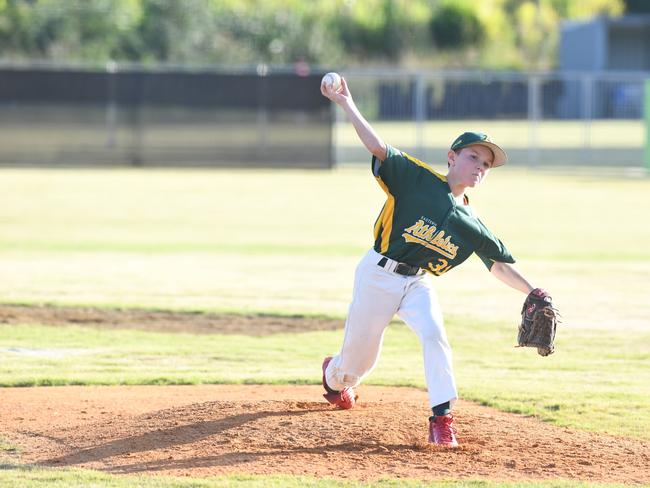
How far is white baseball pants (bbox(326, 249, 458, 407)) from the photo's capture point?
5.63 metres

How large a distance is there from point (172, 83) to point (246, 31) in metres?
28.6

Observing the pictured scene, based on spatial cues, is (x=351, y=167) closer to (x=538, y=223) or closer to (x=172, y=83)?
(x=172, y=83)

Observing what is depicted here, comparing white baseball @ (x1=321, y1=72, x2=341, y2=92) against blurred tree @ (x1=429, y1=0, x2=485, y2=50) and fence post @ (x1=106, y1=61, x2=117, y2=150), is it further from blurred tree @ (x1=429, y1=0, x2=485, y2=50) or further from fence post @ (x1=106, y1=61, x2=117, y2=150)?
blurred tree @ (x1=429, y1=0, x2=485, y2=50)

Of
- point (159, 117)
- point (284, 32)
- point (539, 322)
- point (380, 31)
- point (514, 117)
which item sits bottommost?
point (539, 322)

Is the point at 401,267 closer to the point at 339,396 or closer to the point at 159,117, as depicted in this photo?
the point at 339,396

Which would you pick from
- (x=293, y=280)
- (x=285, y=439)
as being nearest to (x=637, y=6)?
(x=293, y=280)

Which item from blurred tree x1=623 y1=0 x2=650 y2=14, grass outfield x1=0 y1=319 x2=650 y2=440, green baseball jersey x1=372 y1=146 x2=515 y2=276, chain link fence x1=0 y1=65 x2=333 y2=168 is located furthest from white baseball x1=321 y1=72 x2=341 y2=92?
blurred tree x1=623 y1=0 x2=650 y2=14

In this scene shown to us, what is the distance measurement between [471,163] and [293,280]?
22.2 ft

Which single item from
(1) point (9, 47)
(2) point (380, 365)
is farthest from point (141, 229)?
(1) point (9, 47)

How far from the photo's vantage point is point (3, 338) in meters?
9.05

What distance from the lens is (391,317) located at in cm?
589

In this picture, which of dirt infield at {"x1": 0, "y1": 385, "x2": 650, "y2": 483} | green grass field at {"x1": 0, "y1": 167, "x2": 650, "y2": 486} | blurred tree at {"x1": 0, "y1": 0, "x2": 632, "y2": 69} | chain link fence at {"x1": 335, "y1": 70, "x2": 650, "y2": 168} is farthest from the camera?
blurred tree at {"x1": 0, "y1": 0, "x2": 632, "y2": 69}

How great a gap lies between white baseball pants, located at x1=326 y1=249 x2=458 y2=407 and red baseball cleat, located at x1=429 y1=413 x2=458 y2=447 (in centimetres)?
10

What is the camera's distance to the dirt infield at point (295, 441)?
17.5 feet
